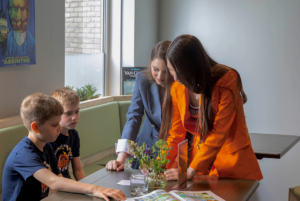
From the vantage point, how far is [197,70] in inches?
63.6

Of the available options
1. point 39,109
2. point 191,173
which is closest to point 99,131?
point 39,109

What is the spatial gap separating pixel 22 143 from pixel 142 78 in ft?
2.84

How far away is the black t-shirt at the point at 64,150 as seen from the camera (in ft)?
7.14

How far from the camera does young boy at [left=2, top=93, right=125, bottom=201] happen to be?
1.64 meters

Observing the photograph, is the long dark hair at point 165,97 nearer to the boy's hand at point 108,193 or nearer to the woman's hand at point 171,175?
the woman's hand at point 171,175

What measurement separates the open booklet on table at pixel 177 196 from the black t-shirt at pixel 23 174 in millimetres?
559

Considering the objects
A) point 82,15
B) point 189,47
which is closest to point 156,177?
point 189,47

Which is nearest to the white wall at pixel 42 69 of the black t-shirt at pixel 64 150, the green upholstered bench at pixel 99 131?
the green upholstered bench at pixel 99 131

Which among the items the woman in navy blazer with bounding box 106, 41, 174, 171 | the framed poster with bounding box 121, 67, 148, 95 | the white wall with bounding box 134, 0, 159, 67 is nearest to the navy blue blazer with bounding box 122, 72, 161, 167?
the woman in navy blazer with bounding box 106, 41, 174, 171

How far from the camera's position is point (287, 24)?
3828 mm

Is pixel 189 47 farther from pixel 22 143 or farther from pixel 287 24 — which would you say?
pixel 287 24

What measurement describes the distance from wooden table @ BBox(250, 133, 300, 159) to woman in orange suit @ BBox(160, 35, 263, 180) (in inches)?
39.1

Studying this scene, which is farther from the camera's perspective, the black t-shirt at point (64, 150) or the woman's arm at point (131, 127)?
the black t-shirt at point (64, 150)

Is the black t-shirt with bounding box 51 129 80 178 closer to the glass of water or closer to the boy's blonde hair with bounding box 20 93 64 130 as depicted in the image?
the boy's blonde hair with bounding box 20 93 64 130
